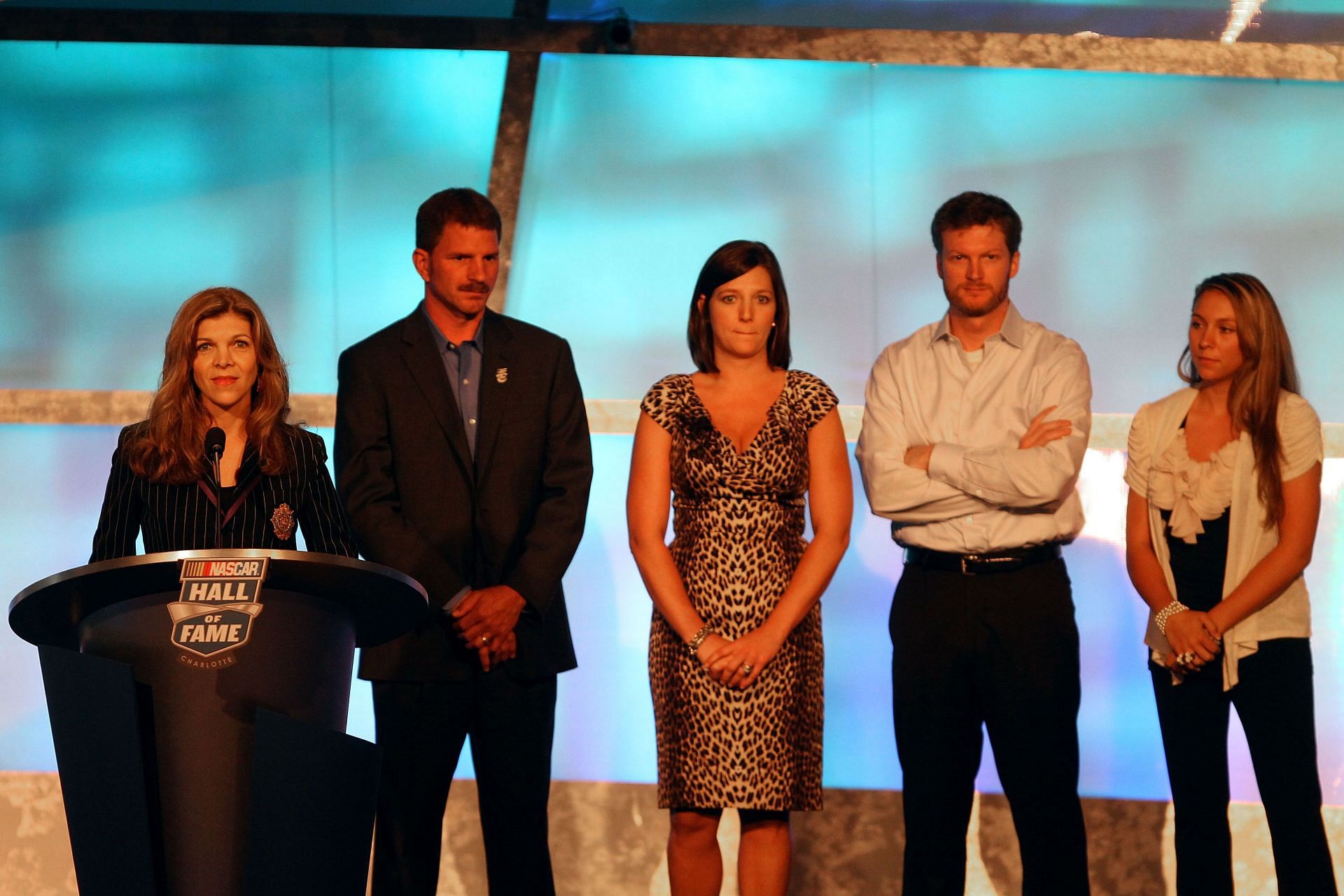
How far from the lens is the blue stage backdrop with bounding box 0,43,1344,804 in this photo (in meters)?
4.68

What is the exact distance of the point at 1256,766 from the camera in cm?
341

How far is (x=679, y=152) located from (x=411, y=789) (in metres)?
2.42

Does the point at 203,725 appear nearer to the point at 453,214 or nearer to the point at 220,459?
the point at 220,459

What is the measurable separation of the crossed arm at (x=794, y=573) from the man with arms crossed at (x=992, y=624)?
6.2 inches

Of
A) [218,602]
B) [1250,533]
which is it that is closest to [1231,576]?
[1250,533]

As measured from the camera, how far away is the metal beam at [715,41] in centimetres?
476

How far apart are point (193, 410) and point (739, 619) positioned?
129 centimetres

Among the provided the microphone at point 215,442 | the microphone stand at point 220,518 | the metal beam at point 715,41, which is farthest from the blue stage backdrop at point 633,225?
the microphone at point 215,442

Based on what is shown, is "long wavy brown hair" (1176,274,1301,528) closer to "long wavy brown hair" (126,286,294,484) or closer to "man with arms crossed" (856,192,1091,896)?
"man with arms crossed" (856,192,1091,896)

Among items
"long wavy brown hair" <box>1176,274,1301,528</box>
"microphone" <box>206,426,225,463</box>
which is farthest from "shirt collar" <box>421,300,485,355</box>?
"long wavy brown hair" <box>1176,274,1301,528</box>

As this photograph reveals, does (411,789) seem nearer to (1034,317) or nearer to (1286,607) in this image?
(1286,607)

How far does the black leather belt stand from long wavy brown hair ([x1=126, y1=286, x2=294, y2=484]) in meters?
1.54

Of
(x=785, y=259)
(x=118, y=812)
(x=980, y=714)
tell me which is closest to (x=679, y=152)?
(x=785, y=259)

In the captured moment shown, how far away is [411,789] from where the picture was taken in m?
3.30
